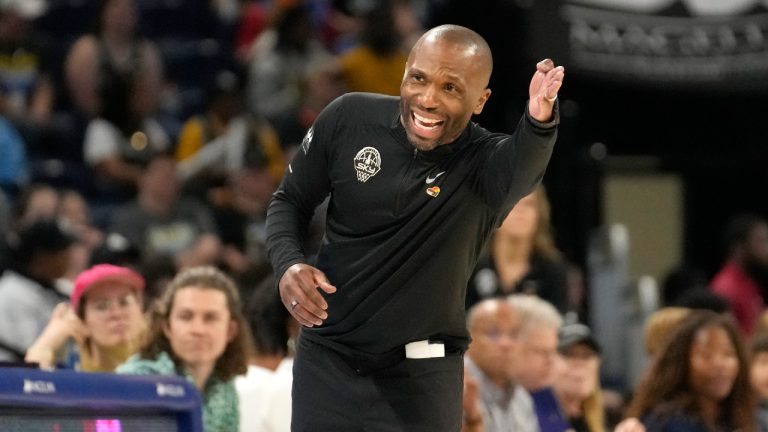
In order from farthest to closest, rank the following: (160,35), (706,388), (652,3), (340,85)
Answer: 1. (160,35)
2. (340,85)
3. (652,3)
4. (706,388)

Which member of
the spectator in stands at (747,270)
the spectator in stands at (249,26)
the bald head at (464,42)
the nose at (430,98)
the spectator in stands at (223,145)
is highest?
the spectator in stands at (249,26)

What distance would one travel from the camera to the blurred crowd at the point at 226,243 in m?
6.29

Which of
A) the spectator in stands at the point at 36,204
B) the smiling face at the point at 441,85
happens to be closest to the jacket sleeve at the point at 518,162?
the smiling face at the point at 441,85

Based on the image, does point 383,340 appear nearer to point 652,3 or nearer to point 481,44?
Result: point 481,44

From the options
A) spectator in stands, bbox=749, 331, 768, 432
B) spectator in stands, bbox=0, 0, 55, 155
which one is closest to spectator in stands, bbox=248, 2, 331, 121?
spectator in stands, bbox=0, 0, 55, 155

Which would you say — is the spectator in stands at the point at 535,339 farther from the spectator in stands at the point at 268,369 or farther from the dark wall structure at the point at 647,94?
the dark wall structure at the point at 647,94

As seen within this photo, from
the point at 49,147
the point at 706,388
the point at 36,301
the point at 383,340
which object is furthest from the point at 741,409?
the point at 49,147

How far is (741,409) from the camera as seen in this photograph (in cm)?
656

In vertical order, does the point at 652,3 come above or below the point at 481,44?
above

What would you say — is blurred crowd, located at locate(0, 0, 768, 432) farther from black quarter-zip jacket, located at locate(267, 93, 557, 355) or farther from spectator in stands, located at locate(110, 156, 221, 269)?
black quarter-zip jacket, located at locate(267, 93, 557, 355)

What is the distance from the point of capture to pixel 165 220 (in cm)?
955

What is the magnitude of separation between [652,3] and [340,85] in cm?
219

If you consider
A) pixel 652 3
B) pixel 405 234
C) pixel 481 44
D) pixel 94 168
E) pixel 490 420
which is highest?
pixel 652 3

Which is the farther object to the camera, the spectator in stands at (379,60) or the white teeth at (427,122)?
the spectator in stands at (379,60)
